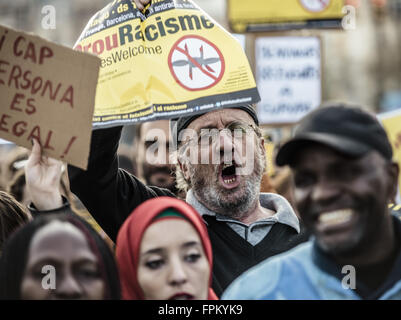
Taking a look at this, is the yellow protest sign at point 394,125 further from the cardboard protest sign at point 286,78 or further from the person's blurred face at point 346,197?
the cardboard protest sign at point 286,78

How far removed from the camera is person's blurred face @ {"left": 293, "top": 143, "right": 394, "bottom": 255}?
1987 mm

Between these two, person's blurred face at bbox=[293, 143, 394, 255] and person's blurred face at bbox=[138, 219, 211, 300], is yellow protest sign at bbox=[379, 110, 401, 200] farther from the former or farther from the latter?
person's blurred face at bbox=[293, 143, 394, 255]

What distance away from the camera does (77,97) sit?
8.74 feet

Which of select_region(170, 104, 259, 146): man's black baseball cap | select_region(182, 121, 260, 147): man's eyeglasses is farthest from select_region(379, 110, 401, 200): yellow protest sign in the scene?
select_region(182, 121, 260, 147): man's eyeglasses

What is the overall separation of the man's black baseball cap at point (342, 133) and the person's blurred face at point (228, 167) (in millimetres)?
1287

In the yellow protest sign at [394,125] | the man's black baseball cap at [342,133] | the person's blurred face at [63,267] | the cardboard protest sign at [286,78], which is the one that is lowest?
the person's blurred face at [63,267]

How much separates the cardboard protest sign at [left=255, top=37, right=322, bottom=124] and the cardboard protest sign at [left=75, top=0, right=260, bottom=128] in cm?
380

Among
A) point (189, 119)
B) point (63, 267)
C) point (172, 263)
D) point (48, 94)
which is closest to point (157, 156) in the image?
point (189, 119)

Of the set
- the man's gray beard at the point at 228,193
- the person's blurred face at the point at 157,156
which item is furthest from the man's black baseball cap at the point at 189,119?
the person's blurred face at the point at 157,156

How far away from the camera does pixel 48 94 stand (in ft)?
8.77

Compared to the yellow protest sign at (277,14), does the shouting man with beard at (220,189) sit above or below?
below

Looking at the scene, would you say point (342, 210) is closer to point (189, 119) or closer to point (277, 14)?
point (189, 119)

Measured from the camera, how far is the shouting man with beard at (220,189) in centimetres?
319

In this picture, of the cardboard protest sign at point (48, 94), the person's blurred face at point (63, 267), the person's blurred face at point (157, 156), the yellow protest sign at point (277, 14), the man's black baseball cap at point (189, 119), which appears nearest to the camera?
the person's blurred face at point (63, 267)
